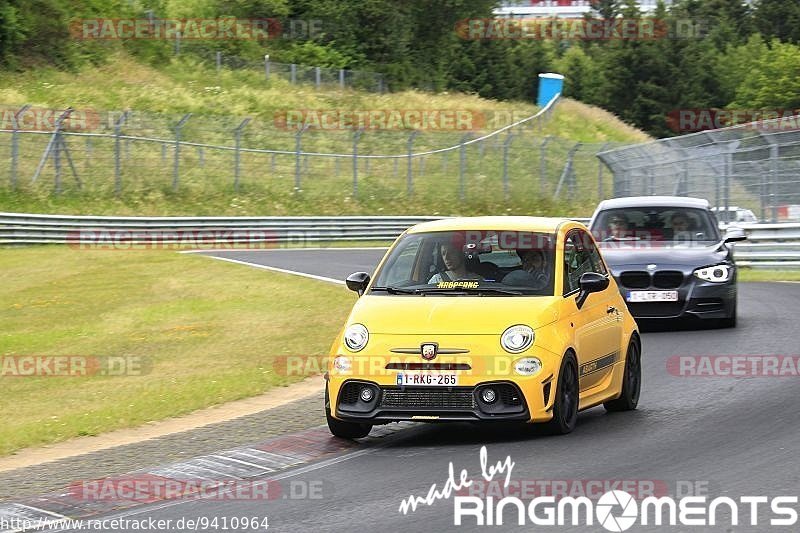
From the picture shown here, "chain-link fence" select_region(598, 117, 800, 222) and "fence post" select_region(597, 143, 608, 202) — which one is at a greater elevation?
"chain-link fence" select_region(598, 117, 800, 222)

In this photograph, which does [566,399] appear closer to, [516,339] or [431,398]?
[516,339]

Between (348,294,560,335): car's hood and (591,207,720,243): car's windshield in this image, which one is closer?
(348,294,560,335): car's hood

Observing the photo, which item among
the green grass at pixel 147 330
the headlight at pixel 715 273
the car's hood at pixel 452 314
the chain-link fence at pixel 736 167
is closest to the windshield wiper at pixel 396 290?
the car's hood at pixel 452 314

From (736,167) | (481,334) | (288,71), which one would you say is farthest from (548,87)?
(481,334)

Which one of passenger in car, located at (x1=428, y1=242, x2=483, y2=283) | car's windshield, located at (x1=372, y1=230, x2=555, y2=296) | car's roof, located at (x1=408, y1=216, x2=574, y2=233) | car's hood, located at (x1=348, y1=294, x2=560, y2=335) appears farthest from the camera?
car's roof, located at (x1=408, y1=216, x2=574, y2=233)

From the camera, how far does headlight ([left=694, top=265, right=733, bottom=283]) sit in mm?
16578

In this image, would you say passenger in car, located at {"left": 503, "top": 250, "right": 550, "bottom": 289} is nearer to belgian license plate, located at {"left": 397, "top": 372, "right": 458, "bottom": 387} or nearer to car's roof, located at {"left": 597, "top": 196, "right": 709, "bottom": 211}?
belgian license plate, located at {"left": 397, "top": 372, "right": 458, "bottom": 387}

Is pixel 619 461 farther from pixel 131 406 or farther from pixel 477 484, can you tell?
pixel 131 406

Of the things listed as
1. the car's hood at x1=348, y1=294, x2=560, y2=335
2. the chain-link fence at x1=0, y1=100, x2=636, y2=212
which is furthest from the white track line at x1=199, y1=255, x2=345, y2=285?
the car's hood at x1=348, y1=294, x2=560, y2=335

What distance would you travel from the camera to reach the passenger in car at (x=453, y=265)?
34.3ft

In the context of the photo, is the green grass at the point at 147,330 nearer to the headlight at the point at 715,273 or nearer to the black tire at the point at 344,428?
the black tire at the point at 344,428

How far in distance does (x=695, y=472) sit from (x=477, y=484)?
1.30m

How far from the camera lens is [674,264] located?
16672 mm

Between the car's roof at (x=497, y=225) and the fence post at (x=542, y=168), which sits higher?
the car's roof at (x=497, y=225)
